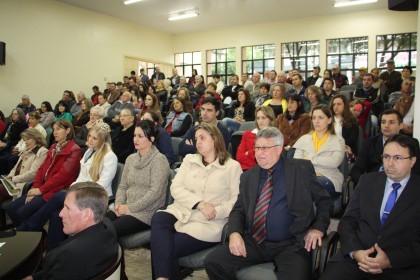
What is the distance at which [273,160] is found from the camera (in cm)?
232

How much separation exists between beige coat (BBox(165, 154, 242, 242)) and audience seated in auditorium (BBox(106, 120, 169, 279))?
0.22 m

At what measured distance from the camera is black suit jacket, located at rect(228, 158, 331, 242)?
7.12ft

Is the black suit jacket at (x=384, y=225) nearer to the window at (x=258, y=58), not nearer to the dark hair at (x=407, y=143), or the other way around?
the dark hair at (x=407, y=143)

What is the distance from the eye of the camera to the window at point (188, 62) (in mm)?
16375

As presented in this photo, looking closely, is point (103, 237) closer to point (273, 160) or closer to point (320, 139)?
point (273, 160)

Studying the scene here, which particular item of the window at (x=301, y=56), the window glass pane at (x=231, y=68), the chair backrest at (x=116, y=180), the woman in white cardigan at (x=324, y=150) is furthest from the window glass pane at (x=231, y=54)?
the chair backrest at (x=116, y=180)

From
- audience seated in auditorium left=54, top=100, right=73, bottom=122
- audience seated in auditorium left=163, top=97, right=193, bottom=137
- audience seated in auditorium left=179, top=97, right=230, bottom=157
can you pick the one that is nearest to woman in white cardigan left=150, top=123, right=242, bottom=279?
audience seated in auditorium left=179, top=97, right=230, bottom=157

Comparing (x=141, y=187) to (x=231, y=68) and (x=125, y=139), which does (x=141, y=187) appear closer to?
(x=125, y=139)

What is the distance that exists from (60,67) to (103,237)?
1173cm

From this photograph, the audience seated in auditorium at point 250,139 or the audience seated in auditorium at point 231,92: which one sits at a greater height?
the audience seated in auditorium at point 231,92

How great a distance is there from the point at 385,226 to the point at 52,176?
3225mm

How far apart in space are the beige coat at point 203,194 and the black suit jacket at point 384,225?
0.82 metres

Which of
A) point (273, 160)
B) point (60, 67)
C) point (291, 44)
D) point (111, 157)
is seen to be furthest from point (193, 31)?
point (273, 160)

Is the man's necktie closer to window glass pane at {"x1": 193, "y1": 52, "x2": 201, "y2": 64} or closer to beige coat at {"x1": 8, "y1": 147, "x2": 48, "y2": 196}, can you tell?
beige coat at {"x1": 8, "y1": 147, "x2": 48, "y2": 196}
